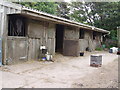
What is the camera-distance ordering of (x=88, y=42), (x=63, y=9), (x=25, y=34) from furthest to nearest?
(x=63, y=9)
(x=88, y=42)
(x=25, y=34)

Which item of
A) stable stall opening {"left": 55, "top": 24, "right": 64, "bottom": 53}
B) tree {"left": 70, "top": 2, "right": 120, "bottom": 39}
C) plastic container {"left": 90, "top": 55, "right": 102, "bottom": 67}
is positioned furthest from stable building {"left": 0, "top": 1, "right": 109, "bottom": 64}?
tree {"left": 70, "top": 2, "right": 120, "bottom": 39}

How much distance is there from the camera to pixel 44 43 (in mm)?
9133

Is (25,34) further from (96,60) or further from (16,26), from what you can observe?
(96,60)

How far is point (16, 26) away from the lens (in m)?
7.91

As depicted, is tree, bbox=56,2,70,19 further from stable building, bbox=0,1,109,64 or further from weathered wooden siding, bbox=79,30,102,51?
stable building, bbox=0,1,109,64

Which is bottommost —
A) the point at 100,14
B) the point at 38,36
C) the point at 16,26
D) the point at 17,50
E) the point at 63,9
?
the point at 17,50

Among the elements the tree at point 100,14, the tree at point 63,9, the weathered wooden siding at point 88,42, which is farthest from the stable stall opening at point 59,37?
the tree at point 63,9

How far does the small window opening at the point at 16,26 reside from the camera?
25.7ft

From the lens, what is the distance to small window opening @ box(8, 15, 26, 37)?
7.82m

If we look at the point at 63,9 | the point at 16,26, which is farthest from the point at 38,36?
the point at 63,9

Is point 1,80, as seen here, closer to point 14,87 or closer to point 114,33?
point 14,87

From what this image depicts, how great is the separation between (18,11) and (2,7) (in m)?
0.91

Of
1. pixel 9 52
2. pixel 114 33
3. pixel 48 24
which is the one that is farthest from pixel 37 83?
pixel 114 33

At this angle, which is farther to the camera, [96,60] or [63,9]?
[63,9]
